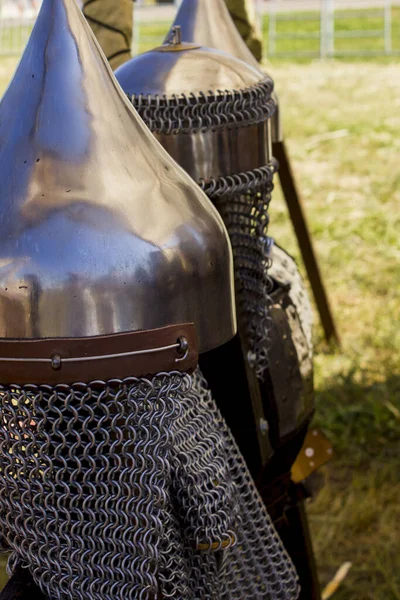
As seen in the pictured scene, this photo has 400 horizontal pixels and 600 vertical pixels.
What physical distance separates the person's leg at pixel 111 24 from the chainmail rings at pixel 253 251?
625mm

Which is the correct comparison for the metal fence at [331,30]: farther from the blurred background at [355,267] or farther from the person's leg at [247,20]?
the person's leg at [247,20]

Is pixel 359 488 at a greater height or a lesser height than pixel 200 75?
lesser

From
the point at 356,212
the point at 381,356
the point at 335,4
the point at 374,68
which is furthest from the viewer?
the point at 335,4

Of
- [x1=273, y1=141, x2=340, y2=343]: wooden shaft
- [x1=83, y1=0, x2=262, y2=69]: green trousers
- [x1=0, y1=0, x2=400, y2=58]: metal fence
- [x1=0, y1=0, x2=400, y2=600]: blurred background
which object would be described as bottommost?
[x1=0, y1=0, x2=400, y2=58]: metal fence

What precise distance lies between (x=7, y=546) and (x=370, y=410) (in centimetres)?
214

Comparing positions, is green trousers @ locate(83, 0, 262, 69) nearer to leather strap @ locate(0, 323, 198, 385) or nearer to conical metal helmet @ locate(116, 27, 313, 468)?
conical metal helmet @ locate(116, 27, 313, 468)

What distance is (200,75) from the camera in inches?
47.9

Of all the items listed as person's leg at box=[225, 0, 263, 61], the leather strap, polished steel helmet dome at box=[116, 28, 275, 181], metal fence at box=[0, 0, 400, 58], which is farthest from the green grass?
metal fence at box=[0, 0, 400, 58]

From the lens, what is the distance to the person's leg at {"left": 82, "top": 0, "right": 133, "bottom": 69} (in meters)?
1.81

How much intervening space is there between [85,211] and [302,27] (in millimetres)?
11563

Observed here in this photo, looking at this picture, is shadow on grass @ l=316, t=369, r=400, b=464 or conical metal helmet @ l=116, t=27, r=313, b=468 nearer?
conical metal helmet @ l=116, t=27, r=313, b=468

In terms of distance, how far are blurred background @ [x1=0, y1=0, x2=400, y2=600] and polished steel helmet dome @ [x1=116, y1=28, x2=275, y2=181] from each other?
1.41 meters

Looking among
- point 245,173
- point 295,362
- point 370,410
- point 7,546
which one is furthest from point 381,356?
point 7,546

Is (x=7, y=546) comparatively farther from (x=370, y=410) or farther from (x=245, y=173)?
(x=370, y=410)
